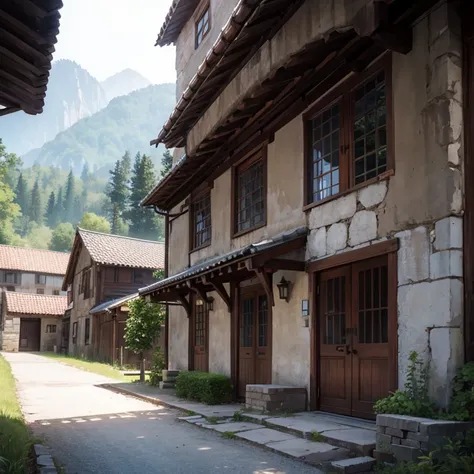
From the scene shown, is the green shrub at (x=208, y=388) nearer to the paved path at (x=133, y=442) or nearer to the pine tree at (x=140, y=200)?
the paved path at (x=133, y=442)

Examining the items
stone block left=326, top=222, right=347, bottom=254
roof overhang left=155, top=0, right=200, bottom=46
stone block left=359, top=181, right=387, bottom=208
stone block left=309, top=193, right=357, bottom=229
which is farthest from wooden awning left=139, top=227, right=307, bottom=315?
roof overhang left=155, top=0, right=200, bottom=46

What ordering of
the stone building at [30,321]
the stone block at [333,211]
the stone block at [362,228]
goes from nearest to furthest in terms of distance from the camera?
the stone block at [362,228] < the stone block at [333,211] < the stone building at [30,321]

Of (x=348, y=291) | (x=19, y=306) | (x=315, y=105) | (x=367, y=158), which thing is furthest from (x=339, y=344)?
(x=19, y=306)

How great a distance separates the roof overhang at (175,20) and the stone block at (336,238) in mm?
10752

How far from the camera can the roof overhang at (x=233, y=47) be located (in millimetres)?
7734

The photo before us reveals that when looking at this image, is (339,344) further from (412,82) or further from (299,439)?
(412,82)

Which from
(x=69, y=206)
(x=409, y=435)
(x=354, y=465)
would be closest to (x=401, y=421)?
(x=409, y=435)

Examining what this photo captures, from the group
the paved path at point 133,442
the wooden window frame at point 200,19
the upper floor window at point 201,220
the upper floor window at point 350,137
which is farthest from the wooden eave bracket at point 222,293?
the wooden window frame at point 200,19

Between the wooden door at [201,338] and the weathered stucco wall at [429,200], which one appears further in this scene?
the wooden door at [201,338]

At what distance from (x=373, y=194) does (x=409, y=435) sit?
132 inches

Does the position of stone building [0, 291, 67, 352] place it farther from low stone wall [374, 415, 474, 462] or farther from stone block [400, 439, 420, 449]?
stone block [400, 439, 420, 449]

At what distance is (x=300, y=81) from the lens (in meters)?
9.74

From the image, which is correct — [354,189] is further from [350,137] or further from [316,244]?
[316,244]

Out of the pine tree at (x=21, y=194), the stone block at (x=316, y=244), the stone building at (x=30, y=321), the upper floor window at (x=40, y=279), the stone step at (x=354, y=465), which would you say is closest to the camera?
the stone step at (x=354, y=465)
